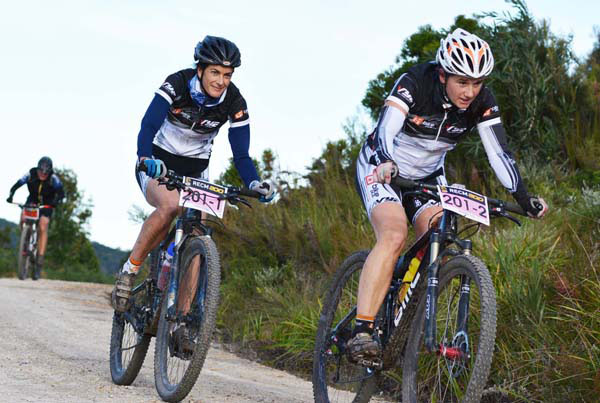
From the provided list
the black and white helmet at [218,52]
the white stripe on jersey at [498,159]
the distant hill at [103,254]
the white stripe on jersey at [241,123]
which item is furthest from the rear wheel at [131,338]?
the distant hill at [103,254]

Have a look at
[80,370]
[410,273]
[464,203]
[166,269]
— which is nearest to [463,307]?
[464,203]

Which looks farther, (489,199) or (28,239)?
(28,239)

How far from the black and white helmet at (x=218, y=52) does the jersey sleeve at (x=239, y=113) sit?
0.32 meters

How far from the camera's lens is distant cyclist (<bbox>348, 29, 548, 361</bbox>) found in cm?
514

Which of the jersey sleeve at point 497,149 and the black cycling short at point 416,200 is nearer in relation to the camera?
the jersey sleeve at point 497,149

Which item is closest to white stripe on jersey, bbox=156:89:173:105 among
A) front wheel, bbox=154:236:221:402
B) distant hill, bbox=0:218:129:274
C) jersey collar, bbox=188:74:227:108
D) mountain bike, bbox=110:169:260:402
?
jersey collar, bbox=188:74:227:108

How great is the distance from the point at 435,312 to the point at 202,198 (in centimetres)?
172

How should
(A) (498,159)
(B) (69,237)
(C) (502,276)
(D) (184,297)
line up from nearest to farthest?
1. (A) (498,159)
2. (D) (184,297)
3. (C) (502,276)
4. (B) (69,237)

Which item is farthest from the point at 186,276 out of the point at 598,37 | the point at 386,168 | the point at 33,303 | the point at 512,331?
the point at 598,37

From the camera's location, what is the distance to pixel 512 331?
6.42 meters

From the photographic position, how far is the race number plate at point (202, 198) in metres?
5.71

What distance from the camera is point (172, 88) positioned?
6039mm

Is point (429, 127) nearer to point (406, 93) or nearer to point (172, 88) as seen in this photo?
point (406, 93)

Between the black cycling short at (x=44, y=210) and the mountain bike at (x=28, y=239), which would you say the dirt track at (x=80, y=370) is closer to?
the mountain bike at (x=28, y=239)
